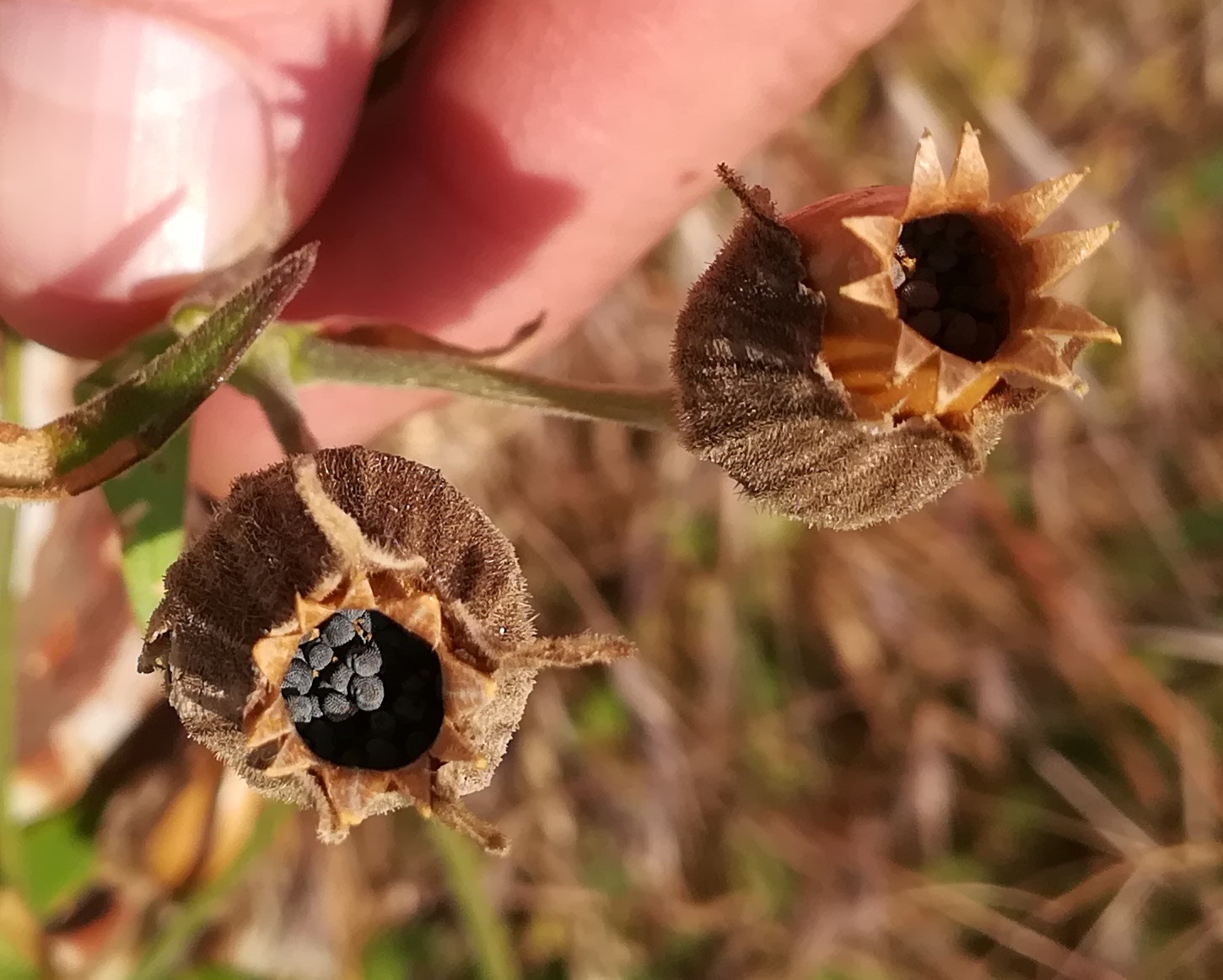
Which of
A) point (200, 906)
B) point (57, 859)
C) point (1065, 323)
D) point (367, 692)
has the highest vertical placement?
point (367, 692)

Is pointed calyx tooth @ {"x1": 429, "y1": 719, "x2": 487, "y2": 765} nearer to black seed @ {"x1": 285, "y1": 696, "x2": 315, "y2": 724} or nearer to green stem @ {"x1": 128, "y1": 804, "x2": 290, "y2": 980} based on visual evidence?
black seed @ {"x1": 285, "y1": 696, "x2": 315, "y2": 724}

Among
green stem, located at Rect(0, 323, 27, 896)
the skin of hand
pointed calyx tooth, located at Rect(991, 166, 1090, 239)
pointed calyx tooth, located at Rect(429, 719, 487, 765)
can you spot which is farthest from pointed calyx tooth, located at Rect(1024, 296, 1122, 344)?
green stem, located at Rect(0, 323, 27, 896)

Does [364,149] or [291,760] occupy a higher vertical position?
[291,760]

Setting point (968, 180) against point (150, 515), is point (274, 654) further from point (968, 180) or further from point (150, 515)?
point (968, 180)

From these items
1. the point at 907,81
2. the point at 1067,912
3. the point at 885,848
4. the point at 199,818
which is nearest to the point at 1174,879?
the point at 1067,912

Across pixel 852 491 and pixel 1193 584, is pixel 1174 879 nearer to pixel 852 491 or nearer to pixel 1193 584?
pixel 1193 584

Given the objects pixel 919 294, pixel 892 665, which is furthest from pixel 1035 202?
pixel 892 665
